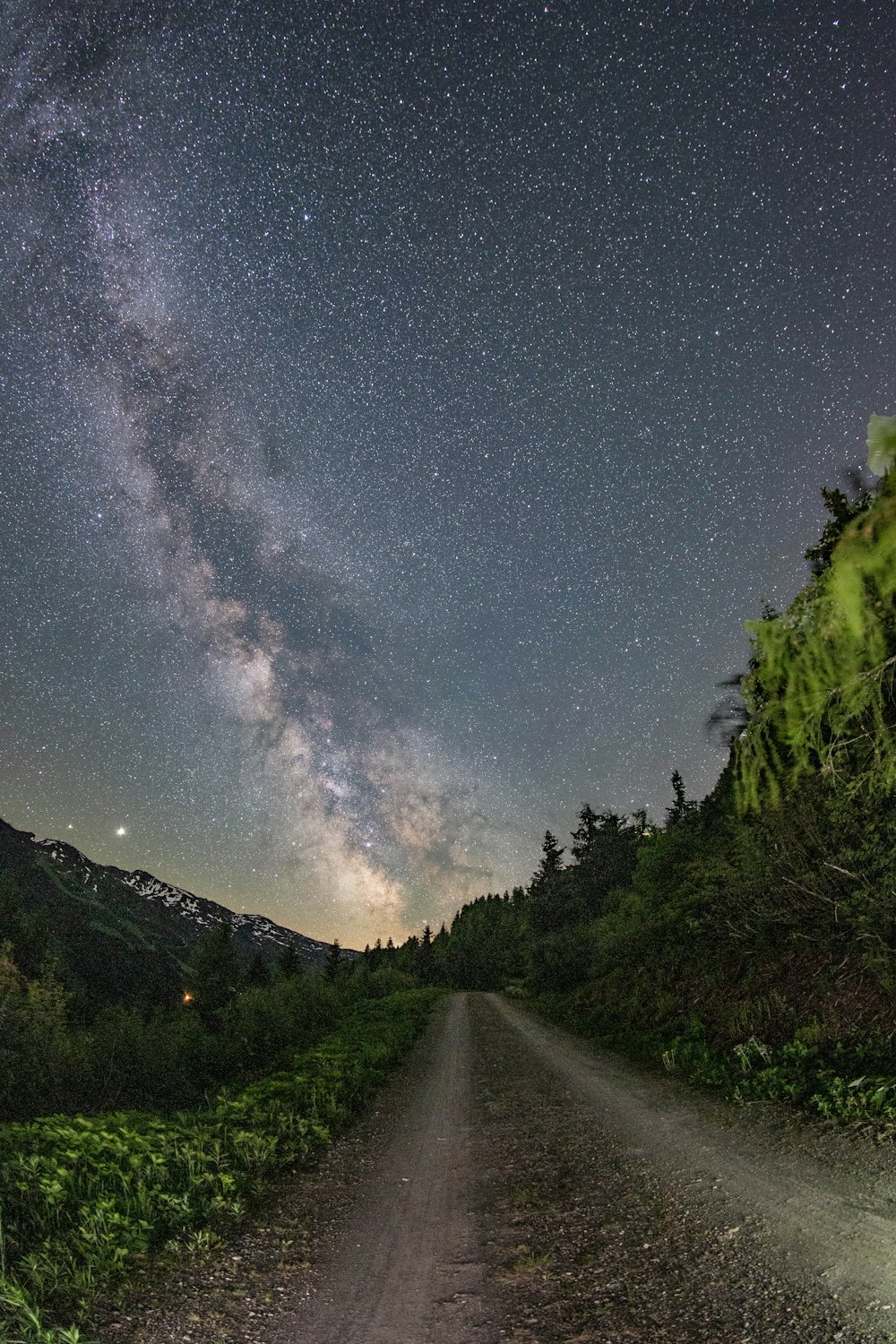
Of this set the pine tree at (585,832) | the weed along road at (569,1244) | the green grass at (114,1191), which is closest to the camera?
the weed along road at (569,1244)

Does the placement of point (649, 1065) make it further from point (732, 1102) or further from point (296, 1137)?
point (296, 1137)

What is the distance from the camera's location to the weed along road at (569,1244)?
11.9 ft

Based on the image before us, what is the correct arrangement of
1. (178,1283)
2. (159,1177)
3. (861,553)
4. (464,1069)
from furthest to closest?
(464,1069) → (159,1177) → (178,1283) → (861,553)

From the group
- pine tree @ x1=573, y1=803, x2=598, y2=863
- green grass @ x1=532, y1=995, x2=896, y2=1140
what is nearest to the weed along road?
green grass @ x1=532, y1=995, x2=896, y2=1140

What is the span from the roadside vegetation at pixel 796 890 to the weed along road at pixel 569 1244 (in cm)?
182

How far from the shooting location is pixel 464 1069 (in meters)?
13.3

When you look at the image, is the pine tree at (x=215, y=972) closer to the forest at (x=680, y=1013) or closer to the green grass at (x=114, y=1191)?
the forest at (x=680, y=1013)

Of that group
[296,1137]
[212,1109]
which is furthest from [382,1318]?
[212,1109]

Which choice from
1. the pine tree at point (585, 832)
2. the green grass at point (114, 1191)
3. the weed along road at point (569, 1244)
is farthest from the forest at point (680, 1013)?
the pine tree at point (585, 832)

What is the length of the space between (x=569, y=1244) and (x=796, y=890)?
8958mm

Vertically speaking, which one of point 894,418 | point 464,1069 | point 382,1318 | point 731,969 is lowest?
point 464,1069

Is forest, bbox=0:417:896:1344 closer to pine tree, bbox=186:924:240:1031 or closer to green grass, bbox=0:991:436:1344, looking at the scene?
green grass, bbox=0:991:436:1344

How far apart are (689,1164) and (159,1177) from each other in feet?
16.9

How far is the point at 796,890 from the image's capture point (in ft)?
38.1
